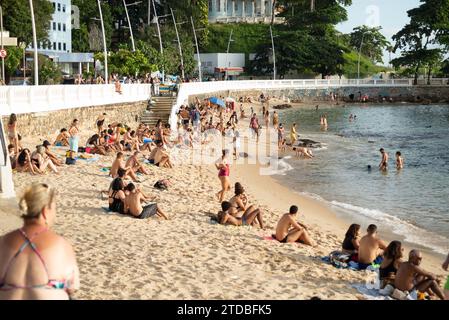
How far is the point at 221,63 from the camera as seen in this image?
90938 mm

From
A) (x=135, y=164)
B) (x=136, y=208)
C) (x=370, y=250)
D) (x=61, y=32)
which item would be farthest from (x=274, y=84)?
(x=370, y=250)

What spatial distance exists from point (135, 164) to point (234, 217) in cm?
631

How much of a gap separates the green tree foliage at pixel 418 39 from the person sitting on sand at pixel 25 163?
75259mm

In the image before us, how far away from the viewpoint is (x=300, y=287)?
30.1ft

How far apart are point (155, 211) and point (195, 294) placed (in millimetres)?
4987

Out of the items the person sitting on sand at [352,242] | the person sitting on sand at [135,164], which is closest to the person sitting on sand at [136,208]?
the person sitting on sand at [352,242]

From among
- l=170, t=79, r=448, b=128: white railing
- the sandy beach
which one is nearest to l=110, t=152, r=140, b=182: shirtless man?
the sandy beach

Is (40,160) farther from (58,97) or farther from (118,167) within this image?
(58,97)

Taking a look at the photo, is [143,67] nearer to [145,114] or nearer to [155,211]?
[145,114]

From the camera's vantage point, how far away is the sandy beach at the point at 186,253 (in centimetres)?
863

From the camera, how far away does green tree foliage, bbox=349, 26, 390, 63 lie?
12325cm

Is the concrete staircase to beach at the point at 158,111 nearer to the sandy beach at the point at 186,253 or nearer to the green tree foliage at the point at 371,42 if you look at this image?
the sandy beach at the point at 186,253
